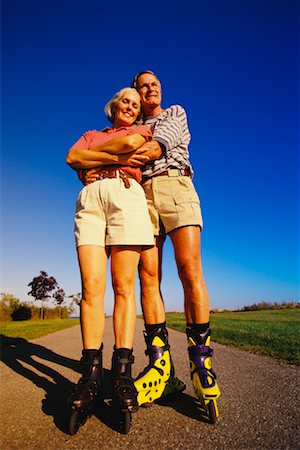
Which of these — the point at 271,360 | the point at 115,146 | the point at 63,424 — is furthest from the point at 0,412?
the point at 271,360

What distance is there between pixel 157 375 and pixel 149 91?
8.42 ft

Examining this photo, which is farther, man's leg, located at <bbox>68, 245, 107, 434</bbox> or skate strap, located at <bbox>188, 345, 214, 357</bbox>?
skate strap, located at <bbox>188, 345, 214, 357</bbox>

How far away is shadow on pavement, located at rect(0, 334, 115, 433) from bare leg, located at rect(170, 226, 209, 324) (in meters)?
0.95

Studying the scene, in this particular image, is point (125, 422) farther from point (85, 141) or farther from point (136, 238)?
point (85, 141)

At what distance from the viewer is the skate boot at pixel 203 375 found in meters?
1.95

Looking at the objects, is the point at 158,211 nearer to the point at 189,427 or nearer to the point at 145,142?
the point at 145,142

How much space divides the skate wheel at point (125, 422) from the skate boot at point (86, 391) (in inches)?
8.3

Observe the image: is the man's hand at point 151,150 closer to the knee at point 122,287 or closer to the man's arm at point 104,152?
the man's arm at point 104,152

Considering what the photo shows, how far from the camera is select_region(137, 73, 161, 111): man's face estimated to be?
2945mm

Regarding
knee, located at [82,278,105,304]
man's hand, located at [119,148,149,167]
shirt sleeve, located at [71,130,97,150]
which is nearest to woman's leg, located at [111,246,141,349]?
knee, located at [82,278,105,304]

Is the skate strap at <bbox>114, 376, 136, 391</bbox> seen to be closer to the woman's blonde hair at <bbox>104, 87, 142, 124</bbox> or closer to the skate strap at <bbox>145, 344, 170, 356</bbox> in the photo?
the skate strap at <bbox>145, 344, 170, 356</bbox>

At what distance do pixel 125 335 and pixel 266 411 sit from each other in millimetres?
1079

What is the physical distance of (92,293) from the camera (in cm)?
219

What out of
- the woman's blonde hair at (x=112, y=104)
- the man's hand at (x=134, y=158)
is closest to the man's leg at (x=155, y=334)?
the man's hand at (x=134, y=158)
